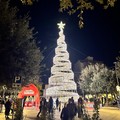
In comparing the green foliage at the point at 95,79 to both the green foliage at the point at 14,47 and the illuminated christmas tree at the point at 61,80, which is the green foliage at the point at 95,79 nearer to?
the illuminated christmas tree at the point at 61,80

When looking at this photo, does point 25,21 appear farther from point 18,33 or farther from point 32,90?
point 32,90

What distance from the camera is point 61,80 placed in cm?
5372

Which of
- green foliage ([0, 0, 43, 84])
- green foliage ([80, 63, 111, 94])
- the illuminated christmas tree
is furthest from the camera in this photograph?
green foliage ([80, 63, 111, 94])

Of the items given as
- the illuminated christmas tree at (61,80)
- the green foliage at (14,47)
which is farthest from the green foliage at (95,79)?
the green foliage at (14,47)

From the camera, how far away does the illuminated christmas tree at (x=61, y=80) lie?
A: 5184 centimetres

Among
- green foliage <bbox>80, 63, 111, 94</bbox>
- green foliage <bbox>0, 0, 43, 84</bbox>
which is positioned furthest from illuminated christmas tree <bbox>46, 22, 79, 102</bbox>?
green foliage <bbox>0, 0, 43, 84</bbox>

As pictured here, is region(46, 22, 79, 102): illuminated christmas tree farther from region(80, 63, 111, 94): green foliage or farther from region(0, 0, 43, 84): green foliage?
region(0, 0, 43, 84): green foliage

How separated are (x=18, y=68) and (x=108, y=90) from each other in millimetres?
45199

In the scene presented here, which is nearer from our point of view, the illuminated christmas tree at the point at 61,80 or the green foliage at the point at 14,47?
the green foliage at the point at 14,47

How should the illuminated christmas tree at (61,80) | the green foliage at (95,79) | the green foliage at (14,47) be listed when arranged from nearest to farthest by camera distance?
the green foliage at (14,47) < the illuminated christmas tree at (61,80) < the green foliage at (95,79)

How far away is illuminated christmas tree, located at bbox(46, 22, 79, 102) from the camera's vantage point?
170 feet

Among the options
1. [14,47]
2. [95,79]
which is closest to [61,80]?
[95,79]

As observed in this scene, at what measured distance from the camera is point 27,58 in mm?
18781

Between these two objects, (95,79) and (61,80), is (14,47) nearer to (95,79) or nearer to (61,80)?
(61,80)
